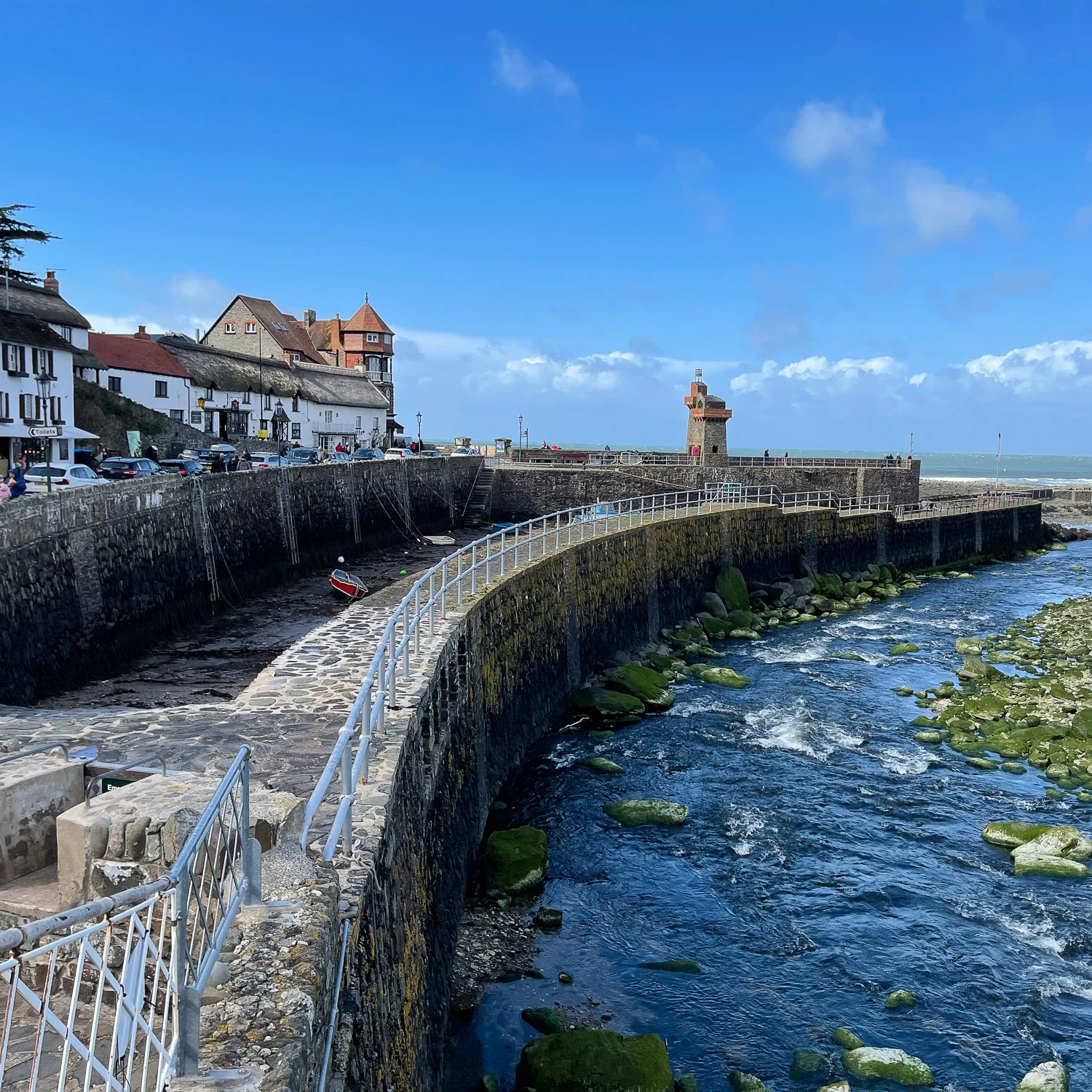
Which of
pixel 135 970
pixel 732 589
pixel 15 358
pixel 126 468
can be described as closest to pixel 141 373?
pixel 15 358

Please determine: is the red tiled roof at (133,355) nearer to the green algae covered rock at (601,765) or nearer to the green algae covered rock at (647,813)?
the green algae covered rock at (601,765)

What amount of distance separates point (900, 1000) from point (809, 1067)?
6.40 ft

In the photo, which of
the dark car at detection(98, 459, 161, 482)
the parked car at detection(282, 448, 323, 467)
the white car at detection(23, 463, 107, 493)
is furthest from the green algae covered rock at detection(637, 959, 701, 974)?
the parked car at detection(282, 448, 323, 467)

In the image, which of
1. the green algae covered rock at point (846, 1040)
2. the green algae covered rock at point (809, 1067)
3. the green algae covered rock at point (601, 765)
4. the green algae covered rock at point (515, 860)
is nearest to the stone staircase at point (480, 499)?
the green algae covered rock at point (601, 765)

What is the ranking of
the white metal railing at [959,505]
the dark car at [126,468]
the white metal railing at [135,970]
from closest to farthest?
the white metal railing at [135,970] < the dark car at [126,468] < the white metal railing at [959,505]

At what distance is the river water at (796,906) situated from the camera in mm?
11445

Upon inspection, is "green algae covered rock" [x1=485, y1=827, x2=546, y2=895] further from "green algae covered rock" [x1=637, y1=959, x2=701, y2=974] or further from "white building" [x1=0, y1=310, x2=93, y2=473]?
"white building" [x1=0, y1=310, x2=93, y2=473]

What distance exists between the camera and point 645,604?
30656mm

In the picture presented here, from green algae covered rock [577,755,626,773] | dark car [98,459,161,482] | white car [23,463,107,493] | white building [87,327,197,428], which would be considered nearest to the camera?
green algae covered rock [577,755,626,773]

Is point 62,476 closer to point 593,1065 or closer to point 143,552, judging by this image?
point 143,552

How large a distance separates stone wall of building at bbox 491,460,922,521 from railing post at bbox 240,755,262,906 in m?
48.5

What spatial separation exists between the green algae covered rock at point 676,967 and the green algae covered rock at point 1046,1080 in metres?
3.81

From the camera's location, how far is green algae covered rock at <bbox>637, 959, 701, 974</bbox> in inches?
500

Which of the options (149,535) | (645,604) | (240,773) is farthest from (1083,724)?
(149,535)
